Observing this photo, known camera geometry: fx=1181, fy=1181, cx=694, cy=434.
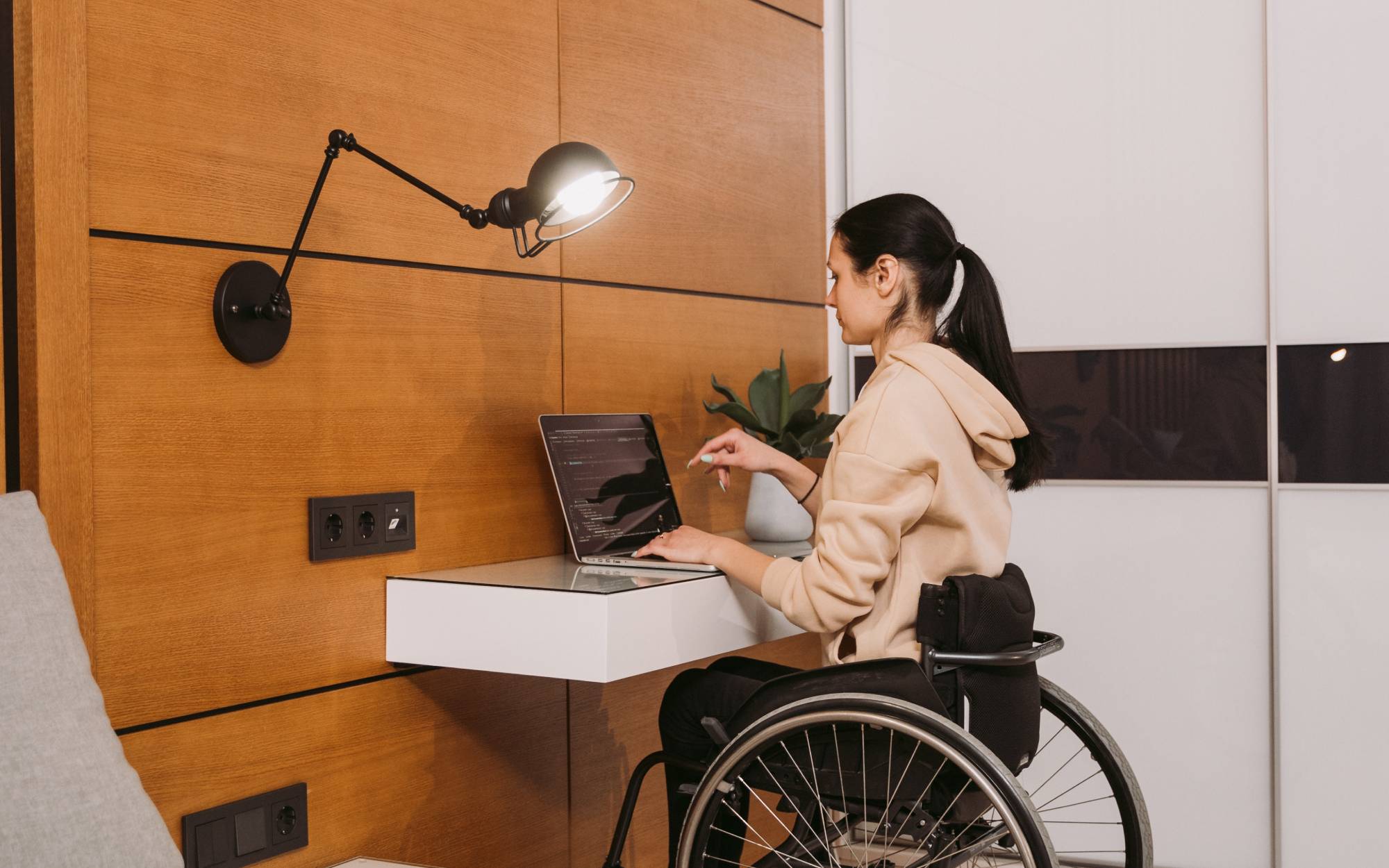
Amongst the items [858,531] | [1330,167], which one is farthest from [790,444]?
[1330,167]

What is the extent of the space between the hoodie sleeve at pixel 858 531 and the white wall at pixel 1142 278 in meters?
1.43

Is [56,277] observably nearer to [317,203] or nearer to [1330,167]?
[317,203]

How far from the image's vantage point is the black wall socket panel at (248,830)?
1598mm

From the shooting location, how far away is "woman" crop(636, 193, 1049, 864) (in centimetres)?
166

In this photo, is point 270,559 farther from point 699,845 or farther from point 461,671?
point 699,845

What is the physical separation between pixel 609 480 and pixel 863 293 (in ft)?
2.00

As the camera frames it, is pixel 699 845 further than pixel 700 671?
No

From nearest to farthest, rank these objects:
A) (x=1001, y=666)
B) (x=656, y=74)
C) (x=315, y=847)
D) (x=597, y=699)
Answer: (x=1001, y=666), (x=315, y=847), (x=597, y=699), (x=656, y=74)

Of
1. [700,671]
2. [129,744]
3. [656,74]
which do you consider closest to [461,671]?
[700,671]

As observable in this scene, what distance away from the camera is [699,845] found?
1.57 meters

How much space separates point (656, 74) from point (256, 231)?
3.63ft

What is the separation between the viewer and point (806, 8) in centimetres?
307

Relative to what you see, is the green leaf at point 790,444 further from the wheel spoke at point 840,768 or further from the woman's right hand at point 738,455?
the wheel spoke at point 840,768

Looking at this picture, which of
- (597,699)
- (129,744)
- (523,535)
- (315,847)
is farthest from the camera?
(597,699)
